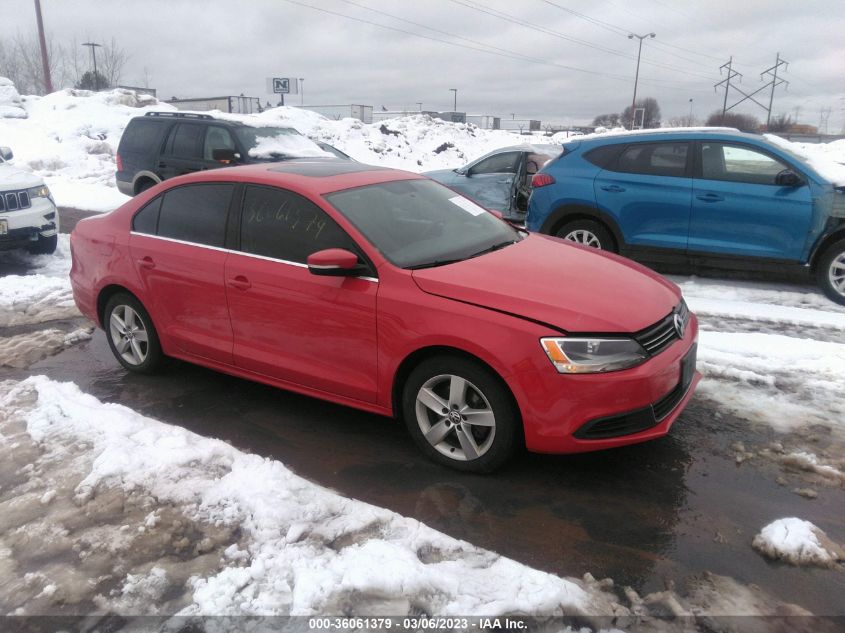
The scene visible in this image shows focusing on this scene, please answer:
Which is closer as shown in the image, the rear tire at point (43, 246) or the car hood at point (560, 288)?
the car hood at point (560, 288)

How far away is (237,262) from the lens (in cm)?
424

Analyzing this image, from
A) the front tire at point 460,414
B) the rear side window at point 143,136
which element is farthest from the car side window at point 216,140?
the front tire at point 460,414

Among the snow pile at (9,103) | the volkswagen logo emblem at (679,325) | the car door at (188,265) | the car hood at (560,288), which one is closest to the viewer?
the car hood at (560,288)

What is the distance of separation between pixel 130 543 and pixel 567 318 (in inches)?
92.4

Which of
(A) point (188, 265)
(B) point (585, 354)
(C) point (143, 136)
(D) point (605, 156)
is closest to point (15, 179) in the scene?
(C) point (143, 136)

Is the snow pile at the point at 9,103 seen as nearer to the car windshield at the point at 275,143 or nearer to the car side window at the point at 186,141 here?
the car side window at the point at 186,141

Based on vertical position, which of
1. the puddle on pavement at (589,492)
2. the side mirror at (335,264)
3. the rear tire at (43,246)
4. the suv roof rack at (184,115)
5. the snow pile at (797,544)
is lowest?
the puddle on pavement at (589,492)

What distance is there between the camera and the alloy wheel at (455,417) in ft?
11.3

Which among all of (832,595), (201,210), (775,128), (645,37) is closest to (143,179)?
(201,210)

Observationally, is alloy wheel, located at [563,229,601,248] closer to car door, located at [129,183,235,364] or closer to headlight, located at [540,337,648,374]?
car door, located at [129,183,235,364]

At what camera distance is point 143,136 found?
11.0 metres

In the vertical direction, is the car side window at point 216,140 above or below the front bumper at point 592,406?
above

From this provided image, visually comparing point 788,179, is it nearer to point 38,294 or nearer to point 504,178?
point 504,178

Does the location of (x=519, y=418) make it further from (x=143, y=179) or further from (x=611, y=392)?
(x=143, y=179)
